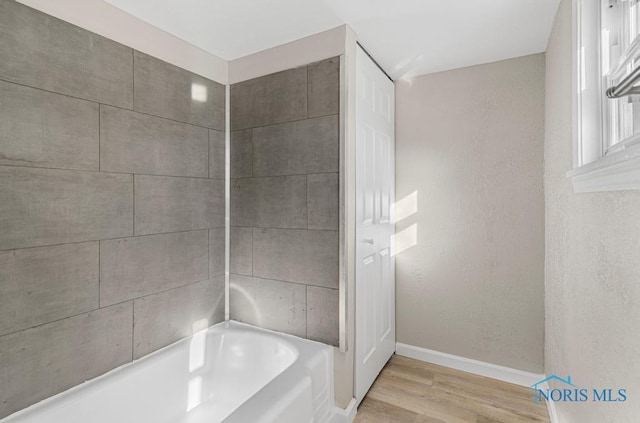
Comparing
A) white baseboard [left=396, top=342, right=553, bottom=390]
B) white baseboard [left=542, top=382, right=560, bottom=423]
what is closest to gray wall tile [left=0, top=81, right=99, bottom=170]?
white baseboard [left=396, top=342, right=553, bottom=390]

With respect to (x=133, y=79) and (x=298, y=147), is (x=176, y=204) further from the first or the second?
(x=298, y=147)

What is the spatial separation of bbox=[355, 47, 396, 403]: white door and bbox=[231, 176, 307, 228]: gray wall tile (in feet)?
1.19

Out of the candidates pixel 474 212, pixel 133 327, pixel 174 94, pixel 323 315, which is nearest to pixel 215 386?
pixel 133 327

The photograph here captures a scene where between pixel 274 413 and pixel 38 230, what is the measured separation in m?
1.26

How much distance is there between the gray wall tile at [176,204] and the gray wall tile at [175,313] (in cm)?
39

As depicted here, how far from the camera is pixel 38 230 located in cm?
139

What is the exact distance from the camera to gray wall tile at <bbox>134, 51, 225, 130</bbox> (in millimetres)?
1787

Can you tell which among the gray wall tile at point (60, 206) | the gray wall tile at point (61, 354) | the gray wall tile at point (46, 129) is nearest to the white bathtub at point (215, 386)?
the gray wall tile at point (61, 354)

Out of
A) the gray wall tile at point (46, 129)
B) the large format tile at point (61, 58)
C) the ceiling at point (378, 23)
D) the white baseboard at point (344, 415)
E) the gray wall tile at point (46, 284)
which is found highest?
the ceiling at point (378, 23)

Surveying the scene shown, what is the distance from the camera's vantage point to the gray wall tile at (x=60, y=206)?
4.31 ft

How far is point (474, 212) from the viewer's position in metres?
2.42

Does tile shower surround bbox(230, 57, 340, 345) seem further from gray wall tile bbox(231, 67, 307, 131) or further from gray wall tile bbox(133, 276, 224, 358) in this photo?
gray wall tile bbox(133, 276, 224, 358)

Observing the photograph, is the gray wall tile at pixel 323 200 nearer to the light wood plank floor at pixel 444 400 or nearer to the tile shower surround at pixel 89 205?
the tile shower surround at pixel 89 205

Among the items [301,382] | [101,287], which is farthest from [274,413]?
[101,287]
